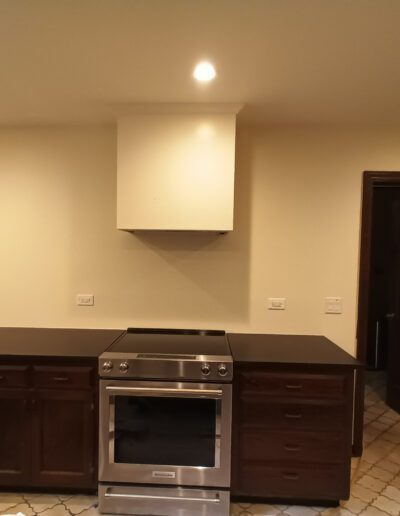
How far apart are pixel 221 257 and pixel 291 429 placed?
1.24 m

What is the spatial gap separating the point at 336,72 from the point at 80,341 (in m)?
2.25

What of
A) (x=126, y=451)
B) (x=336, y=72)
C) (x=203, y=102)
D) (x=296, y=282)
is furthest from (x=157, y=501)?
(x=336, y=72)

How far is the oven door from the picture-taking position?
1.93m

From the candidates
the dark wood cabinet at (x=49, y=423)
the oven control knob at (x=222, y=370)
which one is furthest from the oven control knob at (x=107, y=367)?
the oven control knob at (x=222, y=370)

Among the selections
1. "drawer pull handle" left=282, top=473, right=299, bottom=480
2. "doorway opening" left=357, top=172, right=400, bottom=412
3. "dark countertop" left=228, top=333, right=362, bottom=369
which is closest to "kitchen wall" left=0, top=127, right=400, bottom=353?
"dark countertop" left=228, top=333, right=362, bottom=369

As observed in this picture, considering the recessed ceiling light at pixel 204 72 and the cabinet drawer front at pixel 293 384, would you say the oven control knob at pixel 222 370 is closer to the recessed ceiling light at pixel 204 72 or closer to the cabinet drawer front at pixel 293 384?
the cabinet drawer front at pixel 293 384

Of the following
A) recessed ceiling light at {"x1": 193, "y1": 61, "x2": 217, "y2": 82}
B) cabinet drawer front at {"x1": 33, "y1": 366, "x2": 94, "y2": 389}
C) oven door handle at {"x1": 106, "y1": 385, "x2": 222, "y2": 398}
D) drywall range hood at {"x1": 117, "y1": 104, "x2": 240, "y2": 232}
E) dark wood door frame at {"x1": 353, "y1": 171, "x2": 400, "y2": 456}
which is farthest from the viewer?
dark wood door frame at {"x1": 353, "y1": 171, "x2": 400, "y2": 456}

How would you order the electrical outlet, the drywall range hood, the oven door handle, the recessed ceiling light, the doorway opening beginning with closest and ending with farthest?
the recessed ceiling light, the oven door handle, the drywall range hood, the electrical outlet, the doorway opening

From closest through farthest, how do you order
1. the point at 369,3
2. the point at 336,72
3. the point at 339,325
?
the point at 369,3 → the point at 336,72 → the point at 339,325

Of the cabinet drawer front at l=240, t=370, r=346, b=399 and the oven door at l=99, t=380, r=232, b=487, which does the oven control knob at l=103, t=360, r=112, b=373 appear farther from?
the cabinet drawer front at l=240, t=370, r=346, b=399

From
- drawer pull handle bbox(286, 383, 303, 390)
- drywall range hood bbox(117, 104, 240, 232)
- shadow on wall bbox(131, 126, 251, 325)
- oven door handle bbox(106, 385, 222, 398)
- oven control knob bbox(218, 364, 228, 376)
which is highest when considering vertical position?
drywall range hood bbox(117, 104, 240, 232)

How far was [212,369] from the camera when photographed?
194 centimetres

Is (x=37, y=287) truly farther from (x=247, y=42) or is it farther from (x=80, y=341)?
(x=247, y=42)

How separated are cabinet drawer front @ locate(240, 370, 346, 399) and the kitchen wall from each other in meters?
0.63
